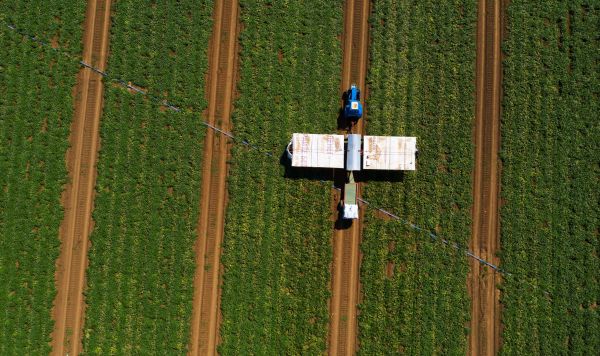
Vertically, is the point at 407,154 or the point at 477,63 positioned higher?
the point at 477,63

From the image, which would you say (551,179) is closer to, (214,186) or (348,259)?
(348,259)

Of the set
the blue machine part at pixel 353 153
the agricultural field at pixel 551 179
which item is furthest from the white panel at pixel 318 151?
the agricultural field at pixel 551 179

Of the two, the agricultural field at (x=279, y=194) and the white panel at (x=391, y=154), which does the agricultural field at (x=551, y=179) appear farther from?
the agricultural field at (x=279, y=194)

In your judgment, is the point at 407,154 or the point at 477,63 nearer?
the point at 407,154

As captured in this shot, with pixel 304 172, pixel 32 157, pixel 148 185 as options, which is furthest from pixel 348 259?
pixel 32 157

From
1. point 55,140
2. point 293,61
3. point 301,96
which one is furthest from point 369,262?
point 55,140

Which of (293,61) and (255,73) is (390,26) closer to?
(293,61)

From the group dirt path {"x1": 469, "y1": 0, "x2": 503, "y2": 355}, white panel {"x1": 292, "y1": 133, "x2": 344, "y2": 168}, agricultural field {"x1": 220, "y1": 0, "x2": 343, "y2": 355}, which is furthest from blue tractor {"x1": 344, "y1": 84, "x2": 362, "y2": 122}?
dirt path {"x1": 469, "y1": 0, "x2": 503, "y2": 355}

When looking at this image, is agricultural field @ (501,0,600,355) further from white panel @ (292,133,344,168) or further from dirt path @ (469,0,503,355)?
white panel @ (292,133,344,168)
